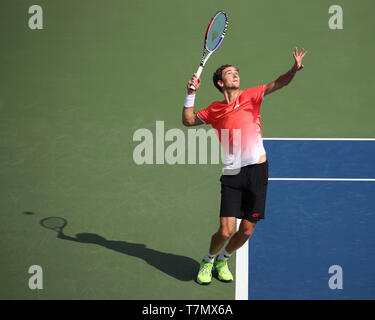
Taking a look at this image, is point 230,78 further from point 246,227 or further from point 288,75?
point 246,227

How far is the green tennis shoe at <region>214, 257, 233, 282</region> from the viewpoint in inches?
181

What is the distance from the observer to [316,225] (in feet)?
17.2

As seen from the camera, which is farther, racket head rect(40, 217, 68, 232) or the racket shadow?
racket head rect(40, 217, 68, 232)

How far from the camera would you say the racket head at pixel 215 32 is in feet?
14.8

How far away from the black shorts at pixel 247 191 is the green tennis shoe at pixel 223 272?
2.33 feet

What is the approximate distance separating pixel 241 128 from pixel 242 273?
1697mm

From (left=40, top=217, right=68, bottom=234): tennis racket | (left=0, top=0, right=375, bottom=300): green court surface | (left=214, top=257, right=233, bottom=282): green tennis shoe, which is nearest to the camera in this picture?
(left=214, top=257, right=233, bottom=282): green tennis shoe

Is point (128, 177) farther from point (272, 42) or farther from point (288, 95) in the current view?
point (272, 42)

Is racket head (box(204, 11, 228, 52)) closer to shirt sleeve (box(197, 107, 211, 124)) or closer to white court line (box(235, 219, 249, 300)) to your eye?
shirt sleeve (box(197, 107, 211, 124))

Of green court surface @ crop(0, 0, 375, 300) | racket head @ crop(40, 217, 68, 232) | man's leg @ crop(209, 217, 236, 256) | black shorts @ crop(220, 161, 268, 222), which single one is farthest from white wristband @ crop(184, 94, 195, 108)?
racket head @ crop(40, 217, 68, 232)

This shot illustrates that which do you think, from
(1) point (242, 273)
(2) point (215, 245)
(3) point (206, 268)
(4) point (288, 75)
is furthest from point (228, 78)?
(1) point (242, 273)

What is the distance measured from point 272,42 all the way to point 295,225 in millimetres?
3493

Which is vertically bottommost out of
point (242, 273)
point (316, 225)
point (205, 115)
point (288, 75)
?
point (242, 273)

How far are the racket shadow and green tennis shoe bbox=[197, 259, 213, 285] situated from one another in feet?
0.50
